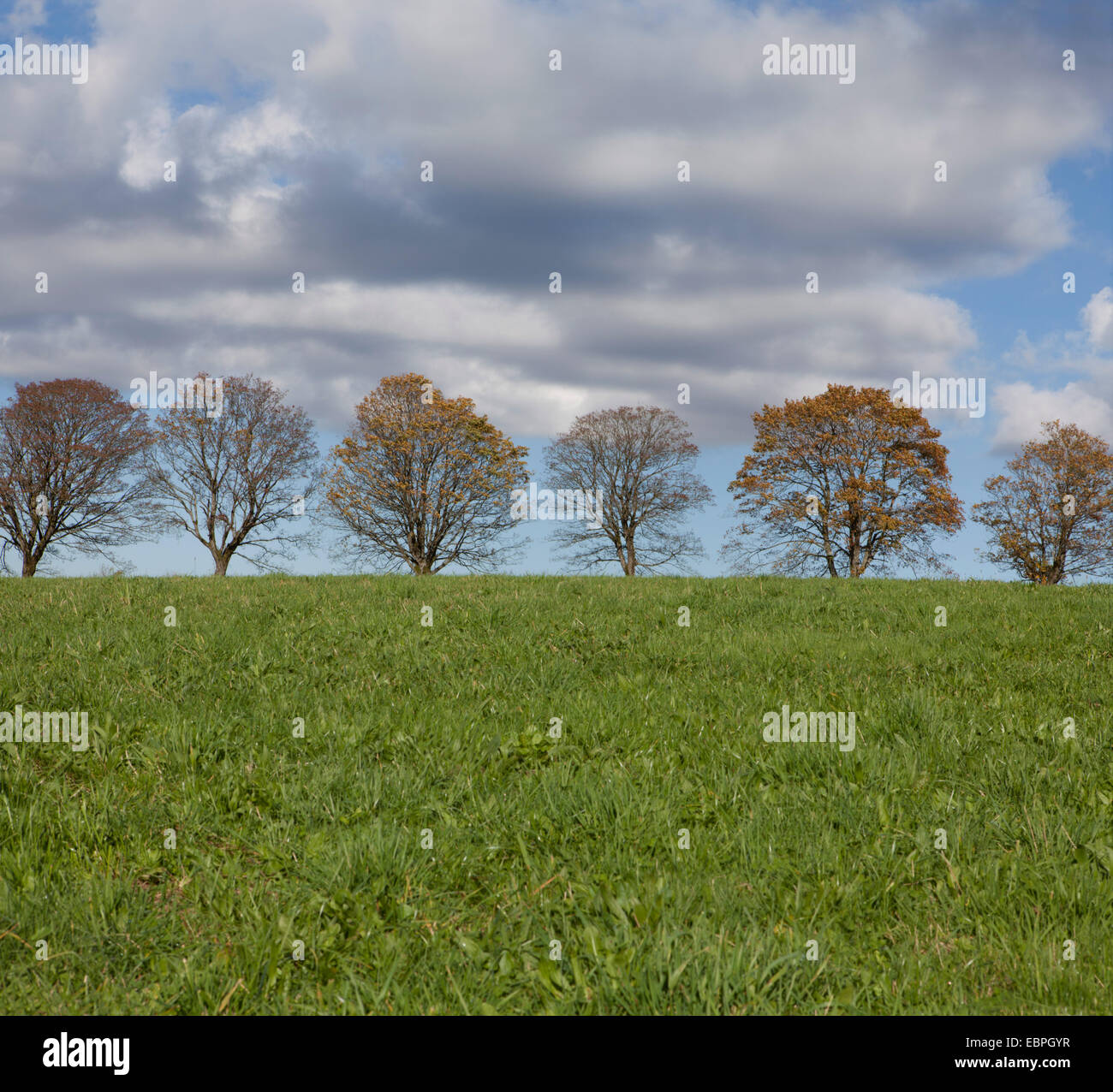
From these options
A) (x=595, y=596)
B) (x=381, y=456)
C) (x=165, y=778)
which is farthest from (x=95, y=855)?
(x=381, y=456)

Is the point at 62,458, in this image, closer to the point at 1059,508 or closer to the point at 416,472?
the point at 416,472

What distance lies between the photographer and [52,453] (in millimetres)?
42156

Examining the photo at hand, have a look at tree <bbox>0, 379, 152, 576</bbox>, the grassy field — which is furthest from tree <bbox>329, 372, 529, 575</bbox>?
the grassy field

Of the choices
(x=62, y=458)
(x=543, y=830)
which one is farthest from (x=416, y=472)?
(x=543, y=830)

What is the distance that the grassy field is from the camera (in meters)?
3.46

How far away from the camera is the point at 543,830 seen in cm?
475

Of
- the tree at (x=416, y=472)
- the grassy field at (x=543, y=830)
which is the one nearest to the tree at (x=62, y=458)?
the tree at (x=416, y=472)

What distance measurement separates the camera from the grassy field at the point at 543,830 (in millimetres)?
3459

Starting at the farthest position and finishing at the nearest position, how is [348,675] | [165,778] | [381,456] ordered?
[381,456], [348,675], [165,778]

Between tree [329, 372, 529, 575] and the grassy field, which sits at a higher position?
tree [329, 372, 529, 575]

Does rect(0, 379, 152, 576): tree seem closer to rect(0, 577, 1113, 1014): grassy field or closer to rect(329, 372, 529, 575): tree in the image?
rect(329, 372, 529, 575): tree
